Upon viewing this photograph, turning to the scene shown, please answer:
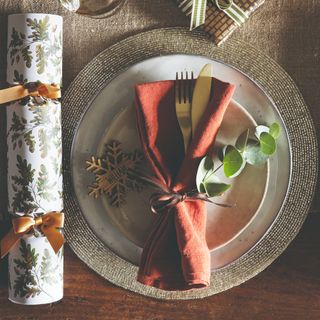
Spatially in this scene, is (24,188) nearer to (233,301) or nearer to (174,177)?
(174,177)

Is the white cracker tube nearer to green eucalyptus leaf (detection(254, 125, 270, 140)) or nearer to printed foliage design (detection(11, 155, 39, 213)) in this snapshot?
printed foliage design (detection(11, 155, 39, 213))

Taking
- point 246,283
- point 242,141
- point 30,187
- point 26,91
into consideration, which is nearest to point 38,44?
point 26,91

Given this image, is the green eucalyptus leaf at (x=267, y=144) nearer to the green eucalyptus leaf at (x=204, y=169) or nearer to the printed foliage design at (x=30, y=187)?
the green eucalyptus leaf at (x=204, y=169)

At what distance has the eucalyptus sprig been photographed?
0.70 metres

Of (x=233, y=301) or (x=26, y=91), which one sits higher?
(x=26, y=91)

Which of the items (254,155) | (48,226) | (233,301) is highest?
(254,155)

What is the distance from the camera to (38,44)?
0.71 m

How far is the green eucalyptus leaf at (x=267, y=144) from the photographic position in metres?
0.71

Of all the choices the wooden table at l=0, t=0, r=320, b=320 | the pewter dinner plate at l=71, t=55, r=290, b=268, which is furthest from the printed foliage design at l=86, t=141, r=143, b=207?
the wooden table at l=0, t=0, r=320, b=320

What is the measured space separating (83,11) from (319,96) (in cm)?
34

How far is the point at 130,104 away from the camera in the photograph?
74cm

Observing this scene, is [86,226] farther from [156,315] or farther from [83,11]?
[83,11]

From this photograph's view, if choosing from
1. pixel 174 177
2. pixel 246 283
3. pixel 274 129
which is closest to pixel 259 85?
pixel 274 129

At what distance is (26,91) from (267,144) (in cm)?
31
